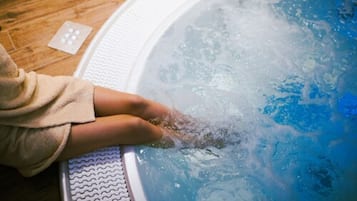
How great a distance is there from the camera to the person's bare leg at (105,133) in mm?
1093

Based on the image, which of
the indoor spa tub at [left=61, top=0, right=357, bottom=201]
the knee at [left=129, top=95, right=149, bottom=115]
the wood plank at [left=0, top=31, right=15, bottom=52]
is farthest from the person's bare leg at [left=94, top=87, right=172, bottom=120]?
the wood plank at [left=0, top=31, right=15, bottom=52]

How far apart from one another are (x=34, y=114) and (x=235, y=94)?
0.88 metres

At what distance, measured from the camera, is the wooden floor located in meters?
1.61

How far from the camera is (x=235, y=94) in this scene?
5.19ft

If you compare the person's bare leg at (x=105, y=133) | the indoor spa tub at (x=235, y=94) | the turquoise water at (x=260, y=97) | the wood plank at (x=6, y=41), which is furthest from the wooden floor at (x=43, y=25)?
the person's bare leg at (x=105, y=133)

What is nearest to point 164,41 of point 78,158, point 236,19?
point 236,19

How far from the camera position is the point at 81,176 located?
1.18 m

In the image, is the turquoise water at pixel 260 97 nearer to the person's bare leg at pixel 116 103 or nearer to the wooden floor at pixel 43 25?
the person's bare leg at pixel 116 103

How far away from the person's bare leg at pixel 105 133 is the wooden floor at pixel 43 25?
538 mm

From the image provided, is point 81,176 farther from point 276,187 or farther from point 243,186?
point 276,187

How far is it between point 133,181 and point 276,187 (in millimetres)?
587

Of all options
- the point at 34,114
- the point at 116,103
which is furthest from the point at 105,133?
the point at 34,114

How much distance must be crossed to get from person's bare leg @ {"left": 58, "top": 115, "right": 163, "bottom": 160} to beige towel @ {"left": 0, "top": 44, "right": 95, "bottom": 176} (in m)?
0.03

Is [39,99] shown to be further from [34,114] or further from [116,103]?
[116,103]
